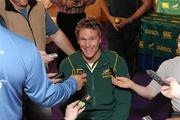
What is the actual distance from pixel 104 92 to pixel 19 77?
88 centimetres

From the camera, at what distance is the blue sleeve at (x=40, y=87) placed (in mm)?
1553

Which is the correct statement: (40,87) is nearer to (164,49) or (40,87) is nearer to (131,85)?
(131,85)

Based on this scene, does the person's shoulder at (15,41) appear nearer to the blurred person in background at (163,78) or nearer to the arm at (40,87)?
the arm at (40,87)

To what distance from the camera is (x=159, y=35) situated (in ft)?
14.4

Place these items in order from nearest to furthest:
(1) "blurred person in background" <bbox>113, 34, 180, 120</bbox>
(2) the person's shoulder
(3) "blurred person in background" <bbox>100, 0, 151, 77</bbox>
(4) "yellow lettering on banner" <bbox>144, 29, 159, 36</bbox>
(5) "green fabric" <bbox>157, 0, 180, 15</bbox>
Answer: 1. (2) the person's shoulder
2. (1) "blurred person in background" <bbox>113, 34, 180, 120</bbox>
3. (3) "blurred person in background" <bbox>100, 0, 151, 77</bbox>
4. (4) "yellow lettering on banner" <bbox>144, 29, 159, 36</bbox>
5. (5) "green fabric" <bbox>157, 0, 180, 15</bbox>

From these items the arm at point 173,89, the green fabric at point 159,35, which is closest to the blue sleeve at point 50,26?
the arm at point 173,89

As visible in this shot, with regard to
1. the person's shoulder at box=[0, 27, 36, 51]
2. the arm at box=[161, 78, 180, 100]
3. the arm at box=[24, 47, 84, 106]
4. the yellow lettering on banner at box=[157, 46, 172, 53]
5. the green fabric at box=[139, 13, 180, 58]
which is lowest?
the yellow lettering on banner at box=[157, 46, 172, 53]

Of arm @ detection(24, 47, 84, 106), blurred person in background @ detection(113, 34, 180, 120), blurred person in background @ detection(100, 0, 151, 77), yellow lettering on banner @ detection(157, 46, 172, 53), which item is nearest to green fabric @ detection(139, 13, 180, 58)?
yellow lettering on banner @ detection(157, 46, 172, 53)

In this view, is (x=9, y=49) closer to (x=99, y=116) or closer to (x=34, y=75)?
(x=34, y=75)

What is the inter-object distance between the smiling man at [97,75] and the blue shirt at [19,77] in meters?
0.57

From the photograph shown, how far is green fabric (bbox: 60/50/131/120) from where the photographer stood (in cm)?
229

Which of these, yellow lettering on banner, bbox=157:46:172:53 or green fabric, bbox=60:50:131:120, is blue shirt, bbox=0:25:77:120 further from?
yellow lettering on banner, bbox=157:46:172:53

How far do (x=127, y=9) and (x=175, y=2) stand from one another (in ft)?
3.92

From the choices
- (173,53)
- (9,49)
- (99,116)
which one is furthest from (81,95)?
(173,53)
